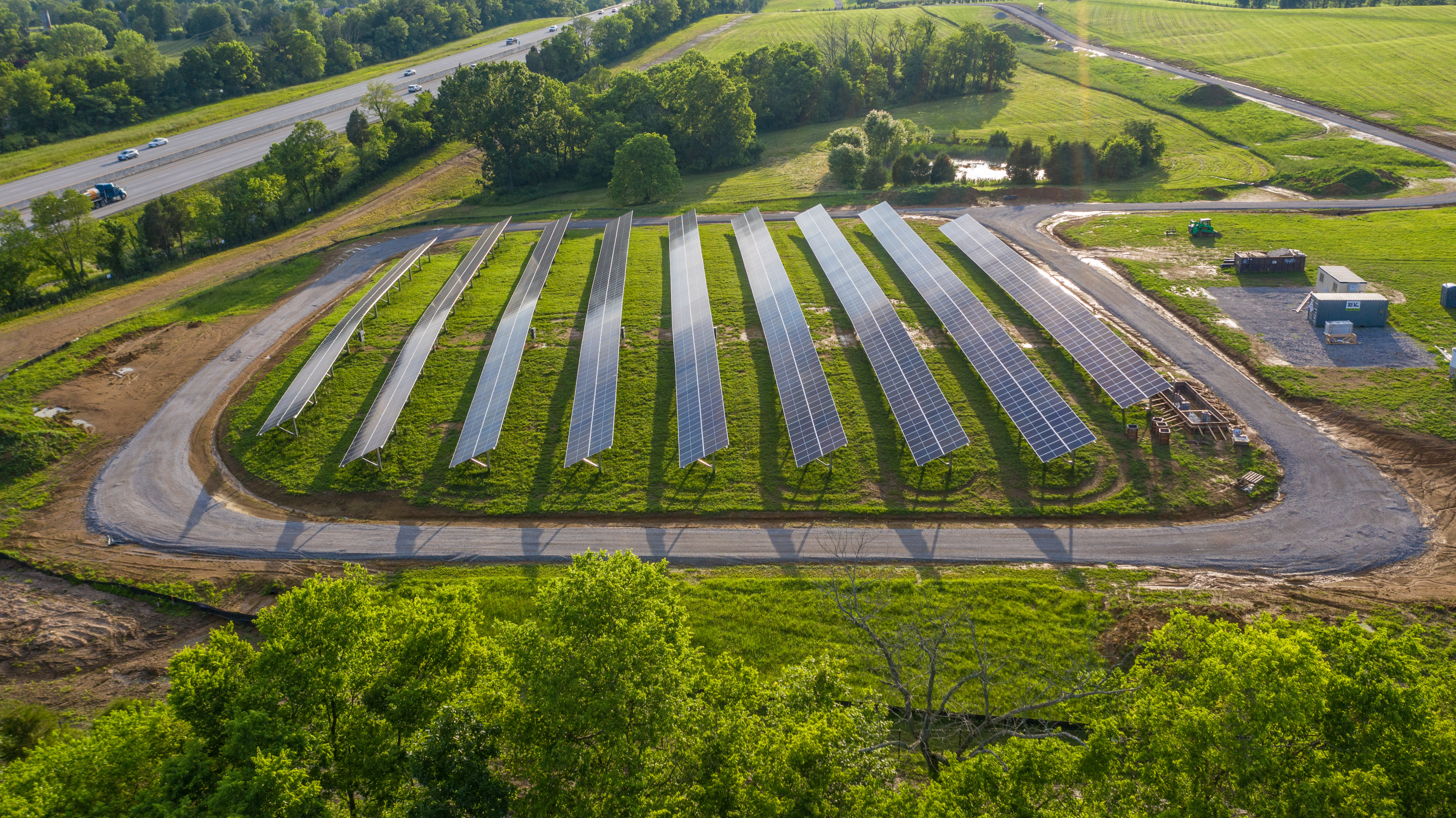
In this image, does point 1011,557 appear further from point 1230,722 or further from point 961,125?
point 961,125

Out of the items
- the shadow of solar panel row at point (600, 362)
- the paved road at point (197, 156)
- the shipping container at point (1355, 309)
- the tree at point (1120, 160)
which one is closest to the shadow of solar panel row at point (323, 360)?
the shadow of solar panel row at point (600, 362)

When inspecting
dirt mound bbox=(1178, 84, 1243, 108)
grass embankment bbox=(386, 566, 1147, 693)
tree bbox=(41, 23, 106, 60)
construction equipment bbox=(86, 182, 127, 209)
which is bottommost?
grass embankment bbox=(386, 566, 1147, 693)

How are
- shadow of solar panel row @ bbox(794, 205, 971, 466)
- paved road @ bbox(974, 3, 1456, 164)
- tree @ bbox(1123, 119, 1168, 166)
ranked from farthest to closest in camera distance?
1. tree @ bbox(1123, 119, 1168, 166)
2. paved road @ bbox(974, 3, 1456, 164)
3. shadow of solar panel row @ bbox(794, 205, 971, 466)

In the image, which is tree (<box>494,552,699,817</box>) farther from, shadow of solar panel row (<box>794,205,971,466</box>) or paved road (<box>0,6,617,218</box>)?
paved road (<box>0,6,617,218</box>)

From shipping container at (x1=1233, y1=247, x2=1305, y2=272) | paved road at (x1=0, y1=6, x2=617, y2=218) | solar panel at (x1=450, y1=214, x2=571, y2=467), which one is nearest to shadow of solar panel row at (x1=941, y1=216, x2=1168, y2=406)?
shipping container at (x1=1233, y1=247, x2=1305, y2=272)

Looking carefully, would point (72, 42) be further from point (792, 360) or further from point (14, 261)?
point (792, 360)

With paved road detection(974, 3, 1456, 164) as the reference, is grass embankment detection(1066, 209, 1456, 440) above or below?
below

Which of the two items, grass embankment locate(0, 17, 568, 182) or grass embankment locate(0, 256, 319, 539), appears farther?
grass embankment locate(0, 17, 568, 182)

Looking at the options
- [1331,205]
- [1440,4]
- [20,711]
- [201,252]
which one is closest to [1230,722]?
[20,711]
